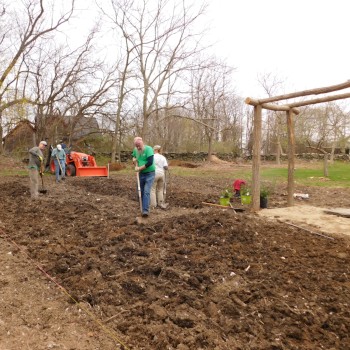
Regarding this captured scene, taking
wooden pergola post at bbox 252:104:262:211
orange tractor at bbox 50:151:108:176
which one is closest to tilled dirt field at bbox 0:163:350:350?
wooden pergola post at bbox 252:104:262:211

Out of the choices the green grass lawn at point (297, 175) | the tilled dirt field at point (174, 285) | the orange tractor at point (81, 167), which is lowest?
the tilled dirt field at point (174, 285)

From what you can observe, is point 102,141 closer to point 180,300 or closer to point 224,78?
point 224,78

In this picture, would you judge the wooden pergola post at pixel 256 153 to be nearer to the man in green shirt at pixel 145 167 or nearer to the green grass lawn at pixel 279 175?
the man in green shirt at pixel 145 167

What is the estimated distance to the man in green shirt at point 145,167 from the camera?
22.4 feet

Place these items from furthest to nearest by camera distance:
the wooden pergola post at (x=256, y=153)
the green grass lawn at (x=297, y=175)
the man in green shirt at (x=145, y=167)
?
the green grass lawn at (x=297, y=175)
the wooden pergola post at (x=256, y=153)
the man in green shirt at (x=145, y=167)

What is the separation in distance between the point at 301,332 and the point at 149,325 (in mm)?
1247

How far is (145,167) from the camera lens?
6.88 meters

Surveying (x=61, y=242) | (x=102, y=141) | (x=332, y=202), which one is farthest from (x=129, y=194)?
(x=102, y=141)

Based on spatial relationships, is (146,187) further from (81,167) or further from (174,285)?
(81,167)

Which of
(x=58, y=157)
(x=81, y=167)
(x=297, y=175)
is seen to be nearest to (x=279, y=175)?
(x=297, y=175)

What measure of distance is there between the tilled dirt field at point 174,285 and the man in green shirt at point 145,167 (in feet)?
2.17

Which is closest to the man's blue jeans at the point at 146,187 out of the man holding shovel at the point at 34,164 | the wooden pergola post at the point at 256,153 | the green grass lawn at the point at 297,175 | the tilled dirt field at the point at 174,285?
the tilled dirt field at the point at 174,285

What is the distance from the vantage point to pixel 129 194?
1010cm

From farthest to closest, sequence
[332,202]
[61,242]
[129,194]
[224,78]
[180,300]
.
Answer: [224,78]
[129,194]
[332,202]
[61,242]
[180,300]
